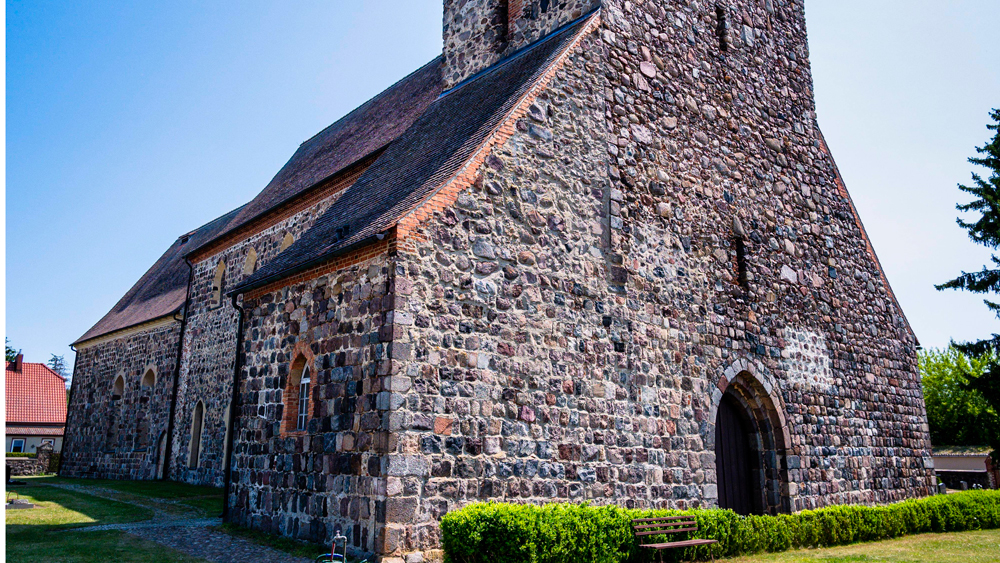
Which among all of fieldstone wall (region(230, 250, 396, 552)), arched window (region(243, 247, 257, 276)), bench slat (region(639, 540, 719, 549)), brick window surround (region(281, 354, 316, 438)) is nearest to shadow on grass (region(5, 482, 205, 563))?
fieldstone wall (region(230, 250, 396, 552))

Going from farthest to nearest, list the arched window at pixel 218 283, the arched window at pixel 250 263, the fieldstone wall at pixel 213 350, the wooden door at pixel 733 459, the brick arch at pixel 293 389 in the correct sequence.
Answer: the arched window at pixel 218 283
the arched window at pixel 250 263
the fieldstone wall at pixel 213 350
the wooden door at pixel 733 459
the brick arch at pixel 293 389

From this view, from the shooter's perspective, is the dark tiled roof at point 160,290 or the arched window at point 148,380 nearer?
the arched window at point 148,380

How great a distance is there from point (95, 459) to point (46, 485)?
Result: 4472mm

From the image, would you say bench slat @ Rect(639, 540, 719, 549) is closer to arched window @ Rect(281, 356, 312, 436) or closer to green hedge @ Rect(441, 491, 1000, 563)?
green hedge @ Rect(441, 491, 1000, 563)

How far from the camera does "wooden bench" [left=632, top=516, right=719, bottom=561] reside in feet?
28.6

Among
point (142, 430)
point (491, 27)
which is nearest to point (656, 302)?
point (491, 27)

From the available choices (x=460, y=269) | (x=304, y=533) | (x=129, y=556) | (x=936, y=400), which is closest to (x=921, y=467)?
(x=460, y=269)

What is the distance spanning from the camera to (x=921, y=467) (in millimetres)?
15305

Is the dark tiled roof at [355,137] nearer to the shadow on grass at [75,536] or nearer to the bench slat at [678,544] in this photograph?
the shadow on grass at [75,536]

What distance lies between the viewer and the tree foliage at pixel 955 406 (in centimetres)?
3691

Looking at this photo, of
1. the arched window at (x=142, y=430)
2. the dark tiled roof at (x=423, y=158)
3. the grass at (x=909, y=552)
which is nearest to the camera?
the dark tiled roof at (x=423, y=158)

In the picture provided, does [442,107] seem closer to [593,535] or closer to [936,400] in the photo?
[593,535]

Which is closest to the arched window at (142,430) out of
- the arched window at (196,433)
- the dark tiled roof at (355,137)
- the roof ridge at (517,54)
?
the arched window at (196,433)

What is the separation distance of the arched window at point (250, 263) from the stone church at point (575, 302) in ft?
3.95
